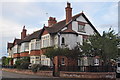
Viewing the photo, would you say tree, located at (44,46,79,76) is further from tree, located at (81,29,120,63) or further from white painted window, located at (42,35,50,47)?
white painted window, located at (42,35,50,47)

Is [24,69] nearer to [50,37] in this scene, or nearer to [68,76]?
[50,37]

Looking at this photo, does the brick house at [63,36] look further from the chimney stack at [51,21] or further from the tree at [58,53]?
the chimney stack at [51,21]

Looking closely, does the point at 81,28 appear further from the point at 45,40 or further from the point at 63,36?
the point at 45,40

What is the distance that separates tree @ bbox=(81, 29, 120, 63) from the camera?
74.0ft

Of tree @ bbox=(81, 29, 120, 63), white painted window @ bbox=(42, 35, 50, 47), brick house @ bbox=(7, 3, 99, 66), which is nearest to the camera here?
tree @ bbox=(81, 29, 120, 63)

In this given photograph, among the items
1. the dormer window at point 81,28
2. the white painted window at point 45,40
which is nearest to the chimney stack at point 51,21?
the white painted window at point 45,40

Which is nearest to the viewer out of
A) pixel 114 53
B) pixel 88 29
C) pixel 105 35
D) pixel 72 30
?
pixel 114 53

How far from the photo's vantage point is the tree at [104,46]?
74.0 feet

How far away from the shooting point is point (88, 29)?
35.2m

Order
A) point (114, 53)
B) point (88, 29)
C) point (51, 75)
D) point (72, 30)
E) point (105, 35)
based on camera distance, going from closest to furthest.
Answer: point (114, 53)
point (105, 35)
point (51, 75)
point (72, 30)
point (88, 29)

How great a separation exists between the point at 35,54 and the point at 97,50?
1637 centimetres

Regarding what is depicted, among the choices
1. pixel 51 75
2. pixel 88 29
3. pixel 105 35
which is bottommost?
pixel 51 75

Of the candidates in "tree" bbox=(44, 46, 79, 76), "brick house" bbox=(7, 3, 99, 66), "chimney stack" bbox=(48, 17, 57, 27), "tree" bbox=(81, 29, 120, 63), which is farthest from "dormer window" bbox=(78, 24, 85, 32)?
"tree" bbox=(81, 29, 120, 63)

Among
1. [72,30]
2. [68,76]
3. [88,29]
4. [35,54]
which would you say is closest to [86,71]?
[68,76]
